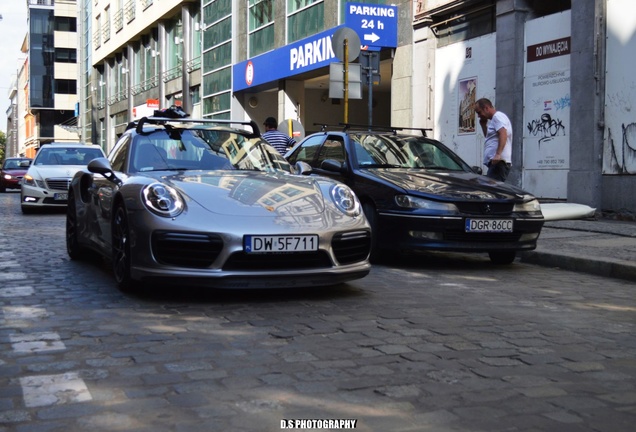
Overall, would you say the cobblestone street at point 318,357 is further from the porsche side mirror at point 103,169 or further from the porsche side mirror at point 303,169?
the porsche side mirror at point 303,169

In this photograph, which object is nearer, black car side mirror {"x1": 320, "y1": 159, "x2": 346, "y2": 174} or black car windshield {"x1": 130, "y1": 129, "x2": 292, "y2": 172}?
black car windshield {"x1": 130, "y1": 129, "x2": 292, "y2": 172}

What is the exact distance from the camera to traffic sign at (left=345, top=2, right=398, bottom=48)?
19.2 meters

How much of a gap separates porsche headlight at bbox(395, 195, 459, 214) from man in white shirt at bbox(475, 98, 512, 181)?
339 cm

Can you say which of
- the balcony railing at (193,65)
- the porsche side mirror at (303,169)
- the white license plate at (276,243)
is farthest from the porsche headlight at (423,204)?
the balcony railing at (193,65)

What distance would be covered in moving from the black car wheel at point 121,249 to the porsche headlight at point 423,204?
2.86m

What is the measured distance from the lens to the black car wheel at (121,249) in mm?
6242

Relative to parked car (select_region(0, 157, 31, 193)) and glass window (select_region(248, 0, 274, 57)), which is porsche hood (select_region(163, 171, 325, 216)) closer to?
glass window (select_region(248, 0, 274, 57))

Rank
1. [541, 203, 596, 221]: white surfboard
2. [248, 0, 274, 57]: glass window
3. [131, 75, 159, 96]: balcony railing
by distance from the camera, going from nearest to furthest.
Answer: [541, 203, 596, 221]: white surfboard → [248, 0, 274, 57]: glass window → [131, 75, 159, 96]: balcony railing

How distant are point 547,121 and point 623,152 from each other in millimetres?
2085

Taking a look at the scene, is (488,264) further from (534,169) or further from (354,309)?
(534,169)

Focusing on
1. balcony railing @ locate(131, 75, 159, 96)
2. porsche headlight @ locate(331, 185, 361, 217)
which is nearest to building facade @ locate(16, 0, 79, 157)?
balcony railing @ locate(131, 75, 159, 96)

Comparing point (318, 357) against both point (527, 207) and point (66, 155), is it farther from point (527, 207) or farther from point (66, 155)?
point (66, 155)

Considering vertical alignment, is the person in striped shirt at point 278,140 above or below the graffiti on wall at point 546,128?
below

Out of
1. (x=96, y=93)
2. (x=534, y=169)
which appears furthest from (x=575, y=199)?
(x=96, y=93)
